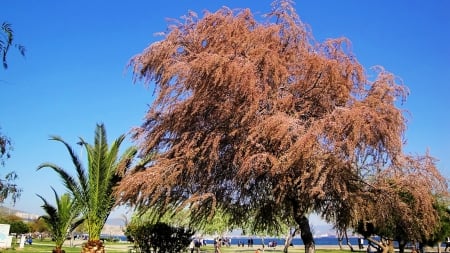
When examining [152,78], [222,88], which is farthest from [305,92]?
[152,78]

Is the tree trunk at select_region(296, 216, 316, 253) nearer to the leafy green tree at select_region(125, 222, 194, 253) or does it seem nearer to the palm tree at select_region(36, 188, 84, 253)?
the leafy green tree at select_region(125, 222, 194, 253)

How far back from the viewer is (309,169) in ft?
52.1

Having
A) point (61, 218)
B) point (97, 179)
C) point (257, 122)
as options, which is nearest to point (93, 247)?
point (97, 179)

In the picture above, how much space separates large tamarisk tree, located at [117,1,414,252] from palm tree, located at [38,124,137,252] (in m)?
1.49

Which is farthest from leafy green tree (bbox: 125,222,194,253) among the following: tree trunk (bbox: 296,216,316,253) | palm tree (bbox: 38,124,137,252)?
tree trunk (bbox: 296,216,316,253)

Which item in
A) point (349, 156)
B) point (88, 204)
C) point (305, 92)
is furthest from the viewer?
point (88, 204)

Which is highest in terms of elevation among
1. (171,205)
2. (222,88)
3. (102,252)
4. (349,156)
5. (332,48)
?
(332,48)

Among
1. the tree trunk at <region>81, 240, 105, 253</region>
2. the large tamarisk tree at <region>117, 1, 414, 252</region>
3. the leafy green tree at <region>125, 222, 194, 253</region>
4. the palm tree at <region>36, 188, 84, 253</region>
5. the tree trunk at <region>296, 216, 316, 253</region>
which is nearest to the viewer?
the large tamarisk tree at <region>117, 1, 414, 252</region>

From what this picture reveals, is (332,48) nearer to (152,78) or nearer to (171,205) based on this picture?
(152,78)

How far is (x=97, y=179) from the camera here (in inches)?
739

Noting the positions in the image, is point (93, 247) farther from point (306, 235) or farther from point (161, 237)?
point (306, 235)

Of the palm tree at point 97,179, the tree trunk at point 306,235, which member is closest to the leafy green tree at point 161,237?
the palm tree at point 97,179

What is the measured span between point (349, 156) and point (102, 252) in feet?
32.9

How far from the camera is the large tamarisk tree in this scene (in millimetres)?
15711
